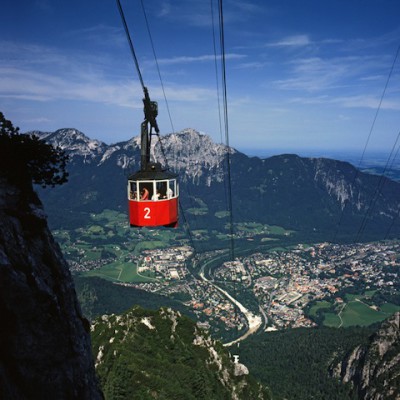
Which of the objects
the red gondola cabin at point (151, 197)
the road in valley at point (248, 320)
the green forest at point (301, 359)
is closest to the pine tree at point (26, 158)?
the red gondola cabin at point (151, 197)

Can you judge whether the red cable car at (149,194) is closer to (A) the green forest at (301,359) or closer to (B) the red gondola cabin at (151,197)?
(B) the red gondola cabin at (151,197)

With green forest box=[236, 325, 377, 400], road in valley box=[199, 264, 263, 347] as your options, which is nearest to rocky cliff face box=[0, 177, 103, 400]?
green forest box=[236, 325, 377, 400]

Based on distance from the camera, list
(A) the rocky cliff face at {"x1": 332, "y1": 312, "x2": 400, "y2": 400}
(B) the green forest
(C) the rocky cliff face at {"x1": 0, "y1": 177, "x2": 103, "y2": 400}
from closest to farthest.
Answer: (C) the rocky cliff face at {"x1": 0, "y1": 177, "x2": 103, "y2": 400}, (A) the rocky cliff face at {"x1": 332, "y1": 312, "x2": 400, "y2": 400}, (B) the green forest

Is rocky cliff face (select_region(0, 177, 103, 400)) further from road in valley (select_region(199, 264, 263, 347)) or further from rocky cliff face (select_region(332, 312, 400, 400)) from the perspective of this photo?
road in valley (select_region(199, 264, 263, 347))

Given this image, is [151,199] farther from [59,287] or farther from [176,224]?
[59,287]

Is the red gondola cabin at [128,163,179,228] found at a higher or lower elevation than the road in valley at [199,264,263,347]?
higher

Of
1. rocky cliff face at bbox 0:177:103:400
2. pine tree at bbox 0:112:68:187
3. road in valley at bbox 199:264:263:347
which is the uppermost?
pine tree at bbox 0:112:68:187
